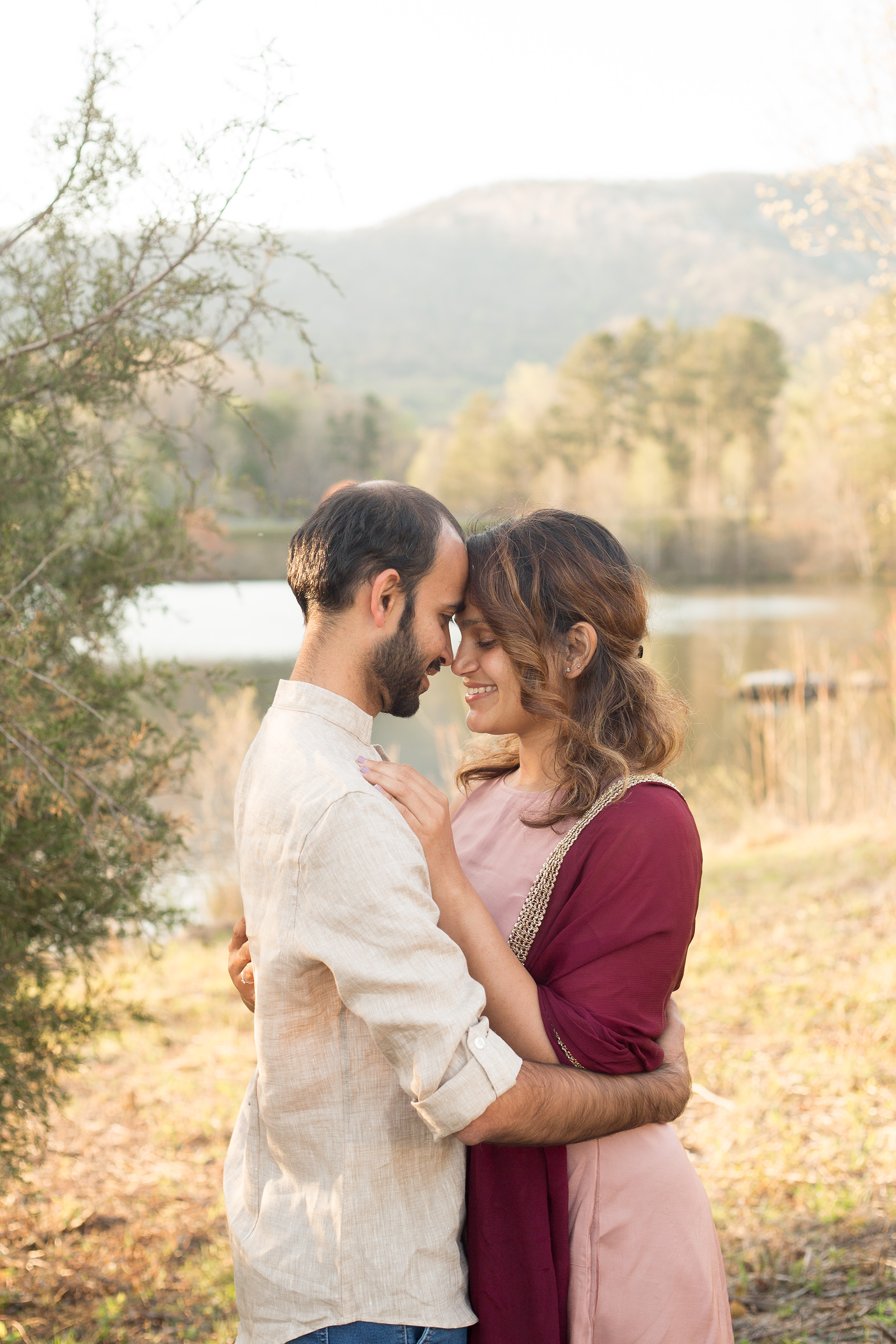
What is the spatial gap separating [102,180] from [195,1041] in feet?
15.6

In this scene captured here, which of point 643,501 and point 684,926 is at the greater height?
point 684,926

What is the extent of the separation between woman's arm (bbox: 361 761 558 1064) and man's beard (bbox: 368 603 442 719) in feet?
0.42

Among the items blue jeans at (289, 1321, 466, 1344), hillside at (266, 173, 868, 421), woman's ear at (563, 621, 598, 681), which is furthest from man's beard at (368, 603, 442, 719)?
hillside at (266, 173, 868, 421)

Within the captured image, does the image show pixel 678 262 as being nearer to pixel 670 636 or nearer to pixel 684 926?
pixel 670 636

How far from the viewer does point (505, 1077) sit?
4.35 ft

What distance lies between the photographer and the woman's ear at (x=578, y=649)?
1837mm

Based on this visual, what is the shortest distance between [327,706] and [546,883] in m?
0.49

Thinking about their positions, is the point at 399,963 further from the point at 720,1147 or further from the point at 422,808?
the point at 720,1147

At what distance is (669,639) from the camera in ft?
81.0

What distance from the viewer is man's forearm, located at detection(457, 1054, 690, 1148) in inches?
53.3

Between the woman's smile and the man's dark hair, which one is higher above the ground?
the man's dark hair

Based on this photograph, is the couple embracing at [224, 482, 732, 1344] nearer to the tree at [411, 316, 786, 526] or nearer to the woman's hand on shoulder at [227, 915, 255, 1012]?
the woman's hand on shoulder at [227, 915, 255, 1012]

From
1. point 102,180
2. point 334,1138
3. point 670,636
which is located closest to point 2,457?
point 102,180

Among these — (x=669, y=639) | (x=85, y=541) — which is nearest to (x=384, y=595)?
(x=85, y=541)
